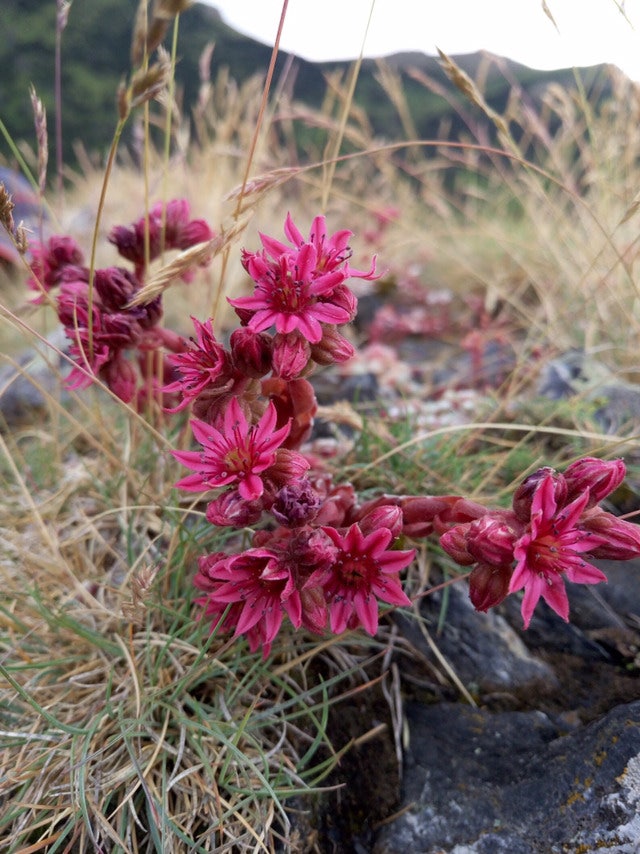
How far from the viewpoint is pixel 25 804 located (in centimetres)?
116

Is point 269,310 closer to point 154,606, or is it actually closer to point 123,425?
point 154,606

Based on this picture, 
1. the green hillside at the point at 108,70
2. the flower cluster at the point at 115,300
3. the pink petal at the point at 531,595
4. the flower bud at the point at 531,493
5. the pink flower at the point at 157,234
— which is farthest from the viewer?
the green hillside at the point at 108,70

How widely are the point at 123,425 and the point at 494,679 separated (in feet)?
5.28

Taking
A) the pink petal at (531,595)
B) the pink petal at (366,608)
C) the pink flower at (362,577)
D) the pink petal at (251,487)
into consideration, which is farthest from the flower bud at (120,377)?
the pink petal at (531,595)

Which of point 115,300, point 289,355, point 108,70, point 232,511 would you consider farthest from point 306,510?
point 108,70

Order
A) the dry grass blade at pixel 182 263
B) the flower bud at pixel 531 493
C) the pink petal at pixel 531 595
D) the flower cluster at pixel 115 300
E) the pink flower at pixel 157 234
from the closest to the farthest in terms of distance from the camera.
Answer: the pink petal at pixel 531 595
the flower bud at pixel 531 493
the dry grass blade at pixel 182 263
the flower cluster at pixel 115 300
the pink flower at pixel 157 234

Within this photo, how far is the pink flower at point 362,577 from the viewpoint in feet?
3.82

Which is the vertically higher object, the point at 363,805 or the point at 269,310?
the point at 269,310

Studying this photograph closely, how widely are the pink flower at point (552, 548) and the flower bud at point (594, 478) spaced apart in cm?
6

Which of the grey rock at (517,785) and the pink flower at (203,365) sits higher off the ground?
Result: the pink flower at (203,365)

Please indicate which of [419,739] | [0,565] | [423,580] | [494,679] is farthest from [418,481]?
[0,565]

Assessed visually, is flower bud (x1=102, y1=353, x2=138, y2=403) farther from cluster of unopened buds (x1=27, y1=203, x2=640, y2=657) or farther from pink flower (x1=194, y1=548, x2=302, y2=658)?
pink flower (x1=194, y1=548, x2=302, y2=658)

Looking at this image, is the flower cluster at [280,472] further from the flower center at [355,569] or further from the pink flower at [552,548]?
the pink flower at [552,548]

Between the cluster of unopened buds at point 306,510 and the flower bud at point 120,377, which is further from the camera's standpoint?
the flower bud at point 120,377
